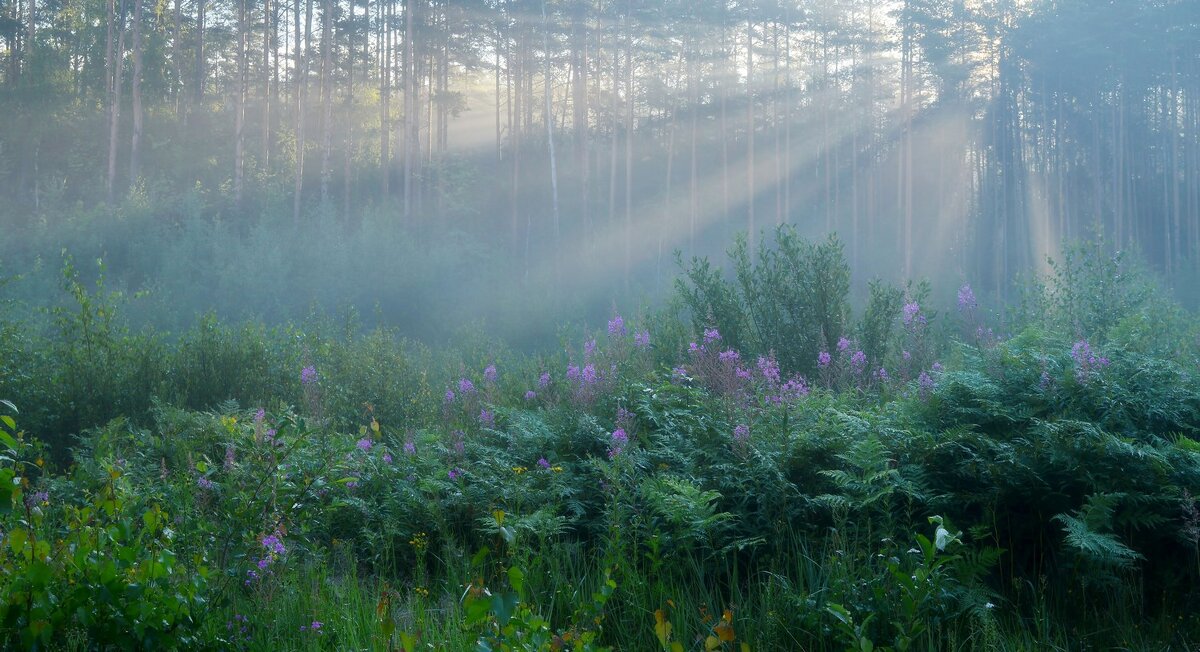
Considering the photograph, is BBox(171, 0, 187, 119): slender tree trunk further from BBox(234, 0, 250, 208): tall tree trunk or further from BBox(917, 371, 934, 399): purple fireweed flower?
BBox(917, 371, 934, 399): purple fireweed flower

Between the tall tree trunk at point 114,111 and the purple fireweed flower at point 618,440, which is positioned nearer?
the purple fireweed flower at point 618,440

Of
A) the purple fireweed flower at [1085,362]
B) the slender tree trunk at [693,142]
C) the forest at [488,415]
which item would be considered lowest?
the forest at [488,415]

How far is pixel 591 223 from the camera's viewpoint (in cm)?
3894

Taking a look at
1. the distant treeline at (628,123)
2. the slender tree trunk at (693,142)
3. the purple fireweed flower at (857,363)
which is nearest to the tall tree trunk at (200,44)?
the distant treeline at (628,123)

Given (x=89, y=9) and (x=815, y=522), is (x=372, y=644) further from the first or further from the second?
(x=89, y=9)

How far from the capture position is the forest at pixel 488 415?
4.13 meters

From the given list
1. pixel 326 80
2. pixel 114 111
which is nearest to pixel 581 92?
→ pixel 326 80

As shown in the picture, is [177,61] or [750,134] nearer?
[177,61]

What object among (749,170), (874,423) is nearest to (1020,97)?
(749,170)

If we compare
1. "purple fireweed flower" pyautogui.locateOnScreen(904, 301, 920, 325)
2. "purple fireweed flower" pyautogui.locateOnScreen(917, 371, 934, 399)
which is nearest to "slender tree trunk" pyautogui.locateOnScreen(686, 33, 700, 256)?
"purple fireweed flower" pyautogui.locateOnScreen(904, 301, 920, 325)

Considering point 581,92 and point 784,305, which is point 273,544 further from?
point 581,92

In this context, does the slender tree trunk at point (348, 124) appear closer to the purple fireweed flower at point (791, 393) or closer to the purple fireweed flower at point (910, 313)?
the purple fireweed flower at point (910, 313)

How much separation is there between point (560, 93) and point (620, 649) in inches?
1738

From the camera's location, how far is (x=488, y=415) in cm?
783
